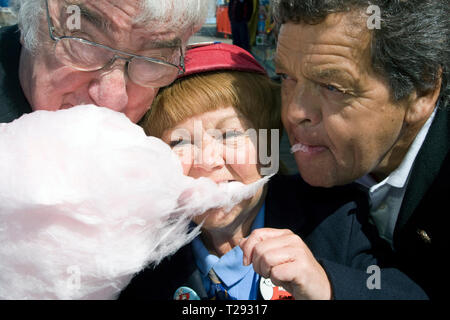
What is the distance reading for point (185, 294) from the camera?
5.10 ft

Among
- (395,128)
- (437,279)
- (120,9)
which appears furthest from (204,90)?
(437,279)

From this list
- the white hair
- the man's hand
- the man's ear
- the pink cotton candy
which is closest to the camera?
the pink cotton candy

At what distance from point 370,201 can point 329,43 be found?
2.52 ft

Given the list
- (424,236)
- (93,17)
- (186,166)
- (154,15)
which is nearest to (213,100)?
(186,166)

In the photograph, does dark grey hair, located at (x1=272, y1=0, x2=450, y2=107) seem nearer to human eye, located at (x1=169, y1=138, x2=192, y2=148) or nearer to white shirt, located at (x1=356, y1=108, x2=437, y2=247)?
white shirt, located at (x1=356, y1=108, x2=437, y2=247)

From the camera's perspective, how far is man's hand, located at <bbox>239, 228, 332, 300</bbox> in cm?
121

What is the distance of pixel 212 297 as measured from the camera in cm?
162

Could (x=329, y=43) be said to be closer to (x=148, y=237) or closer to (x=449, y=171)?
(x=449, y=171)

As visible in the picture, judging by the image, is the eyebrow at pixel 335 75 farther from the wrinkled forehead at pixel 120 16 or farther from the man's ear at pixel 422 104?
the wrinkled forehead at pixel 120 16

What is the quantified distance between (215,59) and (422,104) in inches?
32.5

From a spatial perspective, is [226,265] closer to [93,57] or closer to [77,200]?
[77,200]

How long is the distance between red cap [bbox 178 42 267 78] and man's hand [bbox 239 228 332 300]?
73 cm

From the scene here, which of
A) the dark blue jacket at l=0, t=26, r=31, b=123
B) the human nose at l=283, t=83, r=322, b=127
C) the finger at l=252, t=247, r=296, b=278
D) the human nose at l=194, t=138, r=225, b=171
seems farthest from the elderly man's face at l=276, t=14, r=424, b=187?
the dark blue jacket at l=0, t=26, r=31, b=123
